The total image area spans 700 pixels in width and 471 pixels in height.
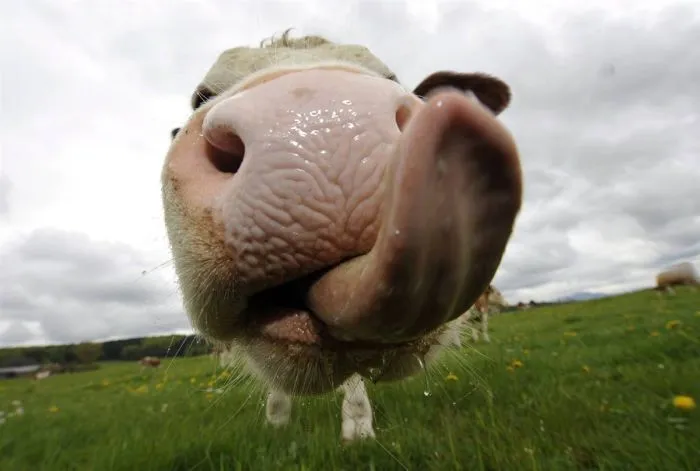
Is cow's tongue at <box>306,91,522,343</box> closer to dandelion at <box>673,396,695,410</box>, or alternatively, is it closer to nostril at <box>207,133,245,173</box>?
nostril at <box>207,133,245,173</box>

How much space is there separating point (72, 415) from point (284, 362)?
544 cm

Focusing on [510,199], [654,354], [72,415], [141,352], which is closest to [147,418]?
[72,415]

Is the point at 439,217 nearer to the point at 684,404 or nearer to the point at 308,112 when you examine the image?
the point at 308,112

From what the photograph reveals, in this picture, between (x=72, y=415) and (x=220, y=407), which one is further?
(x=72, y=415)

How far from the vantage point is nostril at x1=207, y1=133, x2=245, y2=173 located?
1369mm

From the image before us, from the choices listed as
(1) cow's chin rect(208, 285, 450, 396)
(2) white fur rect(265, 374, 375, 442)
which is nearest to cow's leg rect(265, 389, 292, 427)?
(2) white fur rect(265, 374, 375, 442)

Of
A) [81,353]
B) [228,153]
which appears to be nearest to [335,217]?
[228,153]

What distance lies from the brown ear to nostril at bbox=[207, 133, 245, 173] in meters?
1.30

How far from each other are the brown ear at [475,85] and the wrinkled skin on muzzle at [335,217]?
1048 mm

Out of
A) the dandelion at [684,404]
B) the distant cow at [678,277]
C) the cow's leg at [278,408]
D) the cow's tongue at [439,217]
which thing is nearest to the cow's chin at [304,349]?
the cow's tongue at [439,217]

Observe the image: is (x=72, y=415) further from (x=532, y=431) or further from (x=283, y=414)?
(x=532, y=431)

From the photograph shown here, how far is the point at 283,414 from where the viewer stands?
11.4ft

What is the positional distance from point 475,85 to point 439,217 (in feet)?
5.66

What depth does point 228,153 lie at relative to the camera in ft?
4.68
